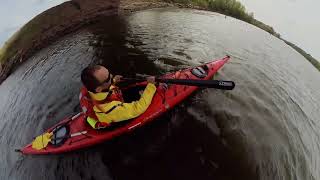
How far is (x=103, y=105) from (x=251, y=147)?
363 centimetres

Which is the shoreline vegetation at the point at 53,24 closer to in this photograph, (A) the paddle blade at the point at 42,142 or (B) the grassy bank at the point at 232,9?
(B) the grassy bank at the point at 232,9

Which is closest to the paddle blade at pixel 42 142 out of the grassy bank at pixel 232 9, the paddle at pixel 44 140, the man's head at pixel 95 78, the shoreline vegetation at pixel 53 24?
the paddle at pixel 44 140

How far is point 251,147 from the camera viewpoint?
8.27m

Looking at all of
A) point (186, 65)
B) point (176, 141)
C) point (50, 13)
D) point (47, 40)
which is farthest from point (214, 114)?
point (50, 13)

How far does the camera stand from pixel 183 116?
912 centimetres

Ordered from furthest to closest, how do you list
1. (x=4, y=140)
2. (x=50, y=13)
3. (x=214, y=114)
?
(x=50, y=13) → (x=4, y=140) → (x=214, y=114)

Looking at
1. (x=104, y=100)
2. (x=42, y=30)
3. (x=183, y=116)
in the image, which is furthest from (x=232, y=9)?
(x=104, y=100)

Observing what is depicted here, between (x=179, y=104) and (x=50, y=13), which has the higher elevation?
(x=179, y=104)

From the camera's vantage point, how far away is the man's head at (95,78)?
6852 millimetres

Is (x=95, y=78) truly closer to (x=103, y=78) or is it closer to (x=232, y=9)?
(x=103, y=78)

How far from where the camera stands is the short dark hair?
22.4 ft

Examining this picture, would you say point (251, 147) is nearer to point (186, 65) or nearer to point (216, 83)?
point (216, 83)

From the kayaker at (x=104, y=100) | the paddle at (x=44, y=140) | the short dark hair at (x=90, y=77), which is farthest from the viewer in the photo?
the paddle at (x=44, y=140)

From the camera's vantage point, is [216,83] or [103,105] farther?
[216,83]
